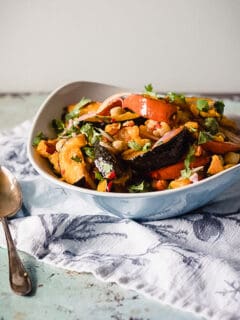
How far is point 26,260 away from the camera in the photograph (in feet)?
5.78

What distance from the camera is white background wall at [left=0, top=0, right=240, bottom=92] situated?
9.96ft

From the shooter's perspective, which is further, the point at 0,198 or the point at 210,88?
the point at 210,88

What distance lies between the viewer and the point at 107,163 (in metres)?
1.75

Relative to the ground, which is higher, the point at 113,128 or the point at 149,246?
the point at 113,128

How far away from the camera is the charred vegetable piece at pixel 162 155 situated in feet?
5.80

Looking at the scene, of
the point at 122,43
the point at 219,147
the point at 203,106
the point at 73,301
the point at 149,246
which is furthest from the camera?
the point at 122,43

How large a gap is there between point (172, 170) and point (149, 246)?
0.23 metres

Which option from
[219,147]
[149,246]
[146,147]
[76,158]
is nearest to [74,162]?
[76,158]

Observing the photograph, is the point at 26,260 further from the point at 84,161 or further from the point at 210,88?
the point at 210,88

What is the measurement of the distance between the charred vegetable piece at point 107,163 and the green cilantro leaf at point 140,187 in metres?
0.06

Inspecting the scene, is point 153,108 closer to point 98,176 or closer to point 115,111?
point 115,111

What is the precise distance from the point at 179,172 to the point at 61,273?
17.8 inches

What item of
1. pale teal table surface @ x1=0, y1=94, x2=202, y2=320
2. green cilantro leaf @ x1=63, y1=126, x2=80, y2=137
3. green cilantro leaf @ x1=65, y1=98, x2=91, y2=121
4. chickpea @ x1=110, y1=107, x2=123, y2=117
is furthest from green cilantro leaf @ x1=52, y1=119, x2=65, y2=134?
pale teal table surface @ x1=0, y1=94, x2=202, y2=320

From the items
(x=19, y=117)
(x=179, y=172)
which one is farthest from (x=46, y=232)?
(x=19, y=117)
